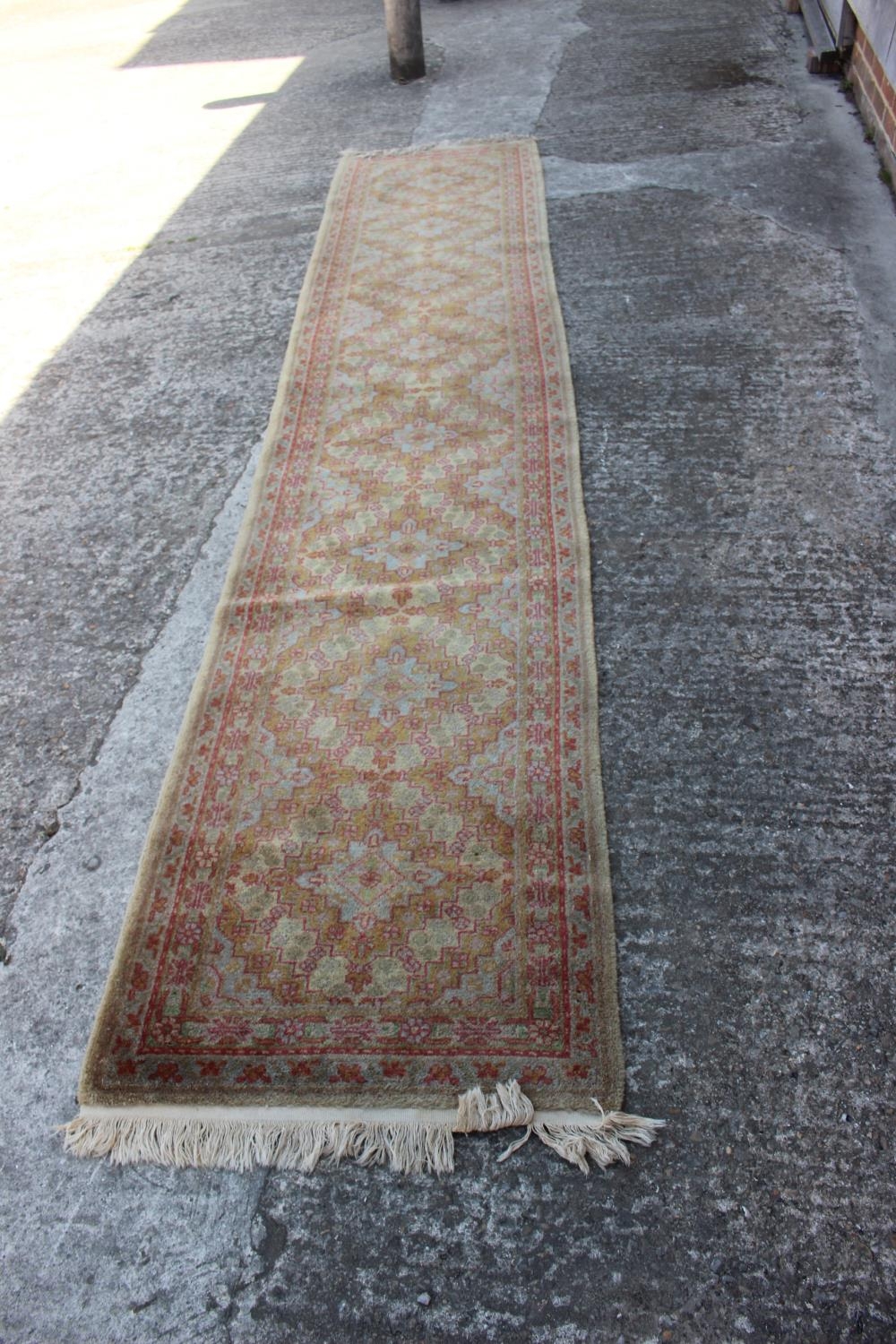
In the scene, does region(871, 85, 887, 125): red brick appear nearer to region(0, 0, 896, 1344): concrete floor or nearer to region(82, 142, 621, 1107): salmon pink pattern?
region(0, 0, 896, 1344): concrete floor

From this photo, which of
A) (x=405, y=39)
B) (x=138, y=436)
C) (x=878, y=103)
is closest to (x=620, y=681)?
(x=138, y=436)

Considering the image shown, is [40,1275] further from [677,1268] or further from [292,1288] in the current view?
[677,1268]

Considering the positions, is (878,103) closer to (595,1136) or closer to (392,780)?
(392,780)

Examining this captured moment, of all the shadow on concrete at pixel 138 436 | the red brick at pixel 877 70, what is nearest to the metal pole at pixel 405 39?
the shadow on concrete at pixel 138 436

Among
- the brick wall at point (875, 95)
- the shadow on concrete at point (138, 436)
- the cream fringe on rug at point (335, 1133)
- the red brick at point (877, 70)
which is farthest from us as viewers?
the red brick at point (877, 70)

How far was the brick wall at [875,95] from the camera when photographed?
4055 mm

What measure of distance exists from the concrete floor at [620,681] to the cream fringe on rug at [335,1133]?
0.04 m

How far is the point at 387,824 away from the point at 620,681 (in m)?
0.68

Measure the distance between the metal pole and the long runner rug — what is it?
321 centimetres

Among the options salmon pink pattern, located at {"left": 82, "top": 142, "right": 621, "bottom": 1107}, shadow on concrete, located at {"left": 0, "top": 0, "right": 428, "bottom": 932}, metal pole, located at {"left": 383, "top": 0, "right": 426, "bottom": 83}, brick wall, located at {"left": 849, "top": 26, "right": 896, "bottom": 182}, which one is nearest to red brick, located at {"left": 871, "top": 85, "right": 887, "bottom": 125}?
brick wall, located at {"left": 849, "top": 26, "right": 896, "bottom": 182}

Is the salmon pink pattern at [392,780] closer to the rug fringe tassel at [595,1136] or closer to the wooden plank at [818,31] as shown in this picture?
the rug fringe tassel at [595,1136]

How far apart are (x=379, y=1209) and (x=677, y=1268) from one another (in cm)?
49

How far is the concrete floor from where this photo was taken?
1.56 m

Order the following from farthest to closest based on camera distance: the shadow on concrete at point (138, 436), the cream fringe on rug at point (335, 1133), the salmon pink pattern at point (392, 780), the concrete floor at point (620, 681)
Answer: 1. the shadow on concrete at point (138, 436)
2. the salmon pink pattern at point (392, 780)
3. the cream fringe on rug at point (335, 1133)
4. the concrete floor at point (620, 681)
